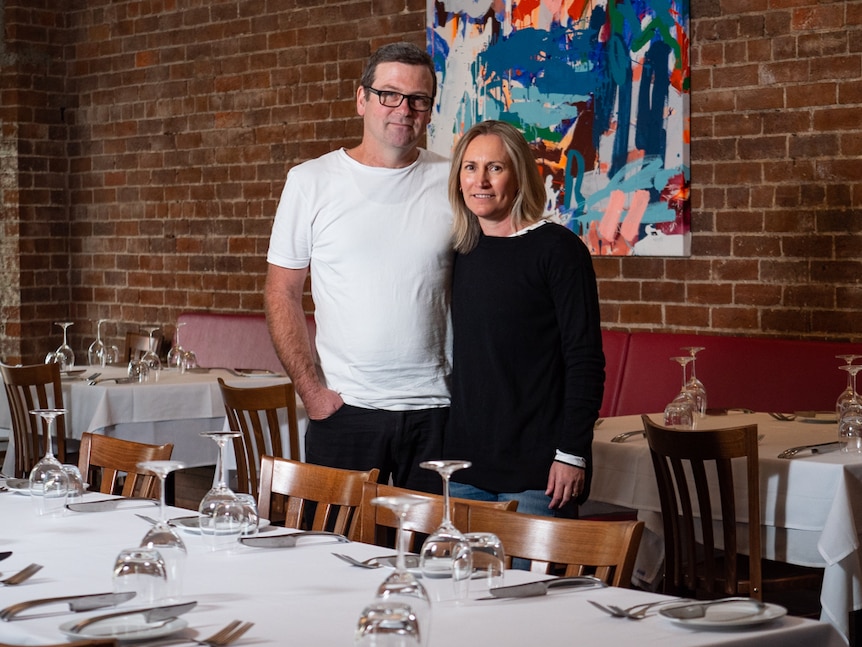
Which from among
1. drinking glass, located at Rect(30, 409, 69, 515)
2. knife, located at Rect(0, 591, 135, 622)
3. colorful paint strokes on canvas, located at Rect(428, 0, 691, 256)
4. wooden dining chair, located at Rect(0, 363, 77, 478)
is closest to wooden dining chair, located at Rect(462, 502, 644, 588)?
knife, located at Rect(0, 591, 135, 622)

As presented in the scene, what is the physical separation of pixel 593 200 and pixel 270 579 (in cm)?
395

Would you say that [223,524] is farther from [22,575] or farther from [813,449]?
[813,449]

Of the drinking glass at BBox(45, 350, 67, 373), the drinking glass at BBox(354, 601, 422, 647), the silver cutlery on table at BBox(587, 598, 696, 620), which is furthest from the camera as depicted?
the drinking glass at BBox(45, 350, 67, 373)

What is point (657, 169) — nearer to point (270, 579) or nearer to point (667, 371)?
point (667, 371)

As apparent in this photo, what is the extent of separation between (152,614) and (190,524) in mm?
692

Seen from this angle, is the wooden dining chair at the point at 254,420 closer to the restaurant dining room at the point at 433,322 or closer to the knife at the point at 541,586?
the restaurant dining room at the point at 433,322

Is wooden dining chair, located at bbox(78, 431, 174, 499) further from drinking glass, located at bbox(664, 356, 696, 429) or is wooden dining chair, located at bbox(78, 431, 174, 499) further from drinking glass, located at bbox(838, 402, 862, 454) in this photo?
drinking glass, located at bbox(838, 402, 862, 454)

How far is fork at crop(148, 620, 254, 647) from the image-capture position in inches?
68.5

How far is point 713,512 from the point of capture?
360 cm

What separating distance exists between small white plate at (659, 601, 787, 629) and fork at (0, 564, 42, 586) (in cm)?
104

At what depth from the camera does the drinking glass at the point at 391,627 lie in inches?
59.2

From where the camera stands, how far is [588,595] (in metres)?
2.00

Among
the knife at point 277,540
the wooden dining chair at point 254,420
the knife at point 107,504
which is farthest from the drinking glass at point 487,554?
the wooden dining chair at point 254,420

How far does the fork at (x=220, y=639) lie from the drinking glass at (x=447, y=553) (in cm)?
30
